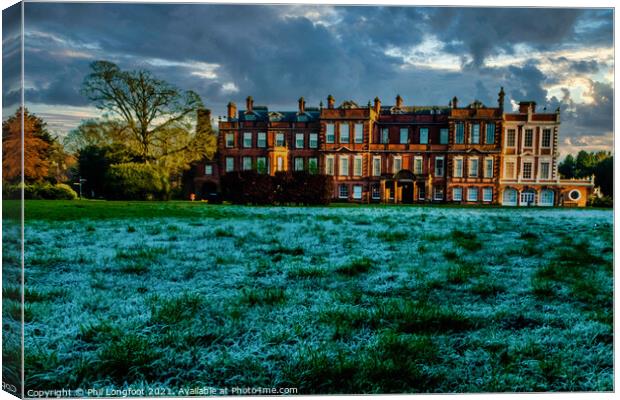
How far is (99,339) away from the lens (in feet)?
18.0

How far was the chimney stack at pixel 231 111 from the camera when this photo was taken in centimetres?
617

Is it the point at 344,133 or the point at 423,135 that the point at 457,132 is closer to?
the point at 423,135

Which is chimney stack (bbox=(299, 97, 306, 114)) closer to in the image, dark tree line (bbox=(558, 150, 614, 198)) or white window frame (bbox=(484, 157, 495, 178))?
white window frame (bbox=(484, 157, 495, 178))

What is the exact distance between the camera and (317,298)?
236 inches

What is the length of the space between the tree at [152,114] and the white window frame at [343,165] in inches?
52.7

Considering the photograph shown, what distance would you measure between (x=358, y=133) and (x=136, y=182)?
2.37 meters

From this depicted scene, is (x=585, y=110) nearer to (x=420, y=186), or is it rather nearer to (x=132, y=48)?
(x=420, y=186)

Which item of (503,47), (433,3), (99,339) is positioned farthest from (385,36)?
(99,339)

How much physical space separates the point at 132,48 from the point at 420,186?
3.15 metres

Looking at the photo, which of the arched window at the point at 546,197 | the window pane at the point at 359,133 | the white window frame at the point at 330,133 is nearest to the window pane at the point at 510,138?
the arched window at the point at 546,197

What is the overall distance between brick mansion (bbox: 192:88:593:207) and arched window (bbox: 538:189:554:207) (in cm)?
1

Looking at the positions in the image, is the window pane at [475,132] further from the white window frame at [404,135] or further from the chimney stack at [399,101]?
the chimney stack at [399,101]

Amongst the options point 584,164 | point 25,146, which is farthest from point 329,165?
point 25,146

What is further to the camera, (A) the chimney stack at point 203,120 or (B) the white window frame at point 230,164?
(B) the white window frame at point 230,164
